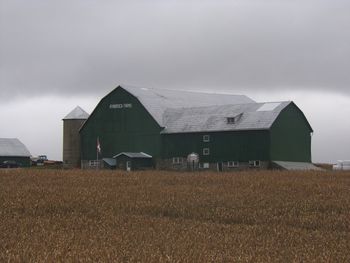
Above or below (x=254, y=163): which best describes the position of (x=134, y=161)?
above

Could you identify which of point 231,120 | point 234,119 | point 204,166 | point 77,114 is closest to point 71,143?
point 77,114

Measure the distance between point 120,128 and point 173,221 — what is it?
161 feet

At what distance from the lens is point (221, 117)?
63.2 meters

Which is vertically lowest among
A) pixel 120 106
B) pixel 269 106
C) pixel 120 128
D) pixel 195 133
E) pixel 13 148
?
pixel 13 148

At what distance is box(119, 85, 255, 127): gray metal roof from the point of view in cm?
6688

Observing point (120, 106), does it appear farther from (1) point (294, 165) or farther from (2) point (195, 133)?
(1) point (294, 165)

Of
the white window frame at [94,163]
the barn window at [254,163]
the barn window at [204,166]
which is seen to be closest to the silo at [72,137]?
the white window frame at [94,163]

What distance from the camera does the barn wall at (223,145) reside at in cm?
5869

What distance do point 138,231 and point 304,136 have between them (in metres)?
50.7

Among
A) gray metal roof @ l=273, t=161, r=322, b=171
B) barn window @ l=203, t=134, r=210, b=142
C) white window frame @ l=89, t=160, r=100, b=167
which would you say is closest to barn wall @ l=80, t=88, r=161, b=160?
white window frame @ l=89, t=160, r=100, b=167

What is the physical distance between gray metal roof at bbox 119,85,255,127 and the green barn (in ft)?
0.53

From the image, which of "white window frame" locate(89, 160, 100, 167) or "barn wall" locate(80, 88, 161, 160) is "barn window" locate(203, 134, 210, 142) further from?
"white window frame" locate(89, 160, 100, 167)

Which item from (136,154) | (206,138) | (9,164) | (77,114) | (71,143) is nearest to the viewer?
(206,138)

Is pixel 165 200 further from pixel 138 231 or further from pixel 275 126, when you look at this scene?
pixel 275 126
